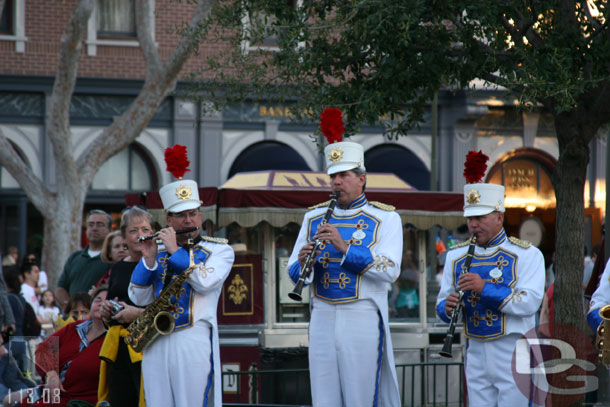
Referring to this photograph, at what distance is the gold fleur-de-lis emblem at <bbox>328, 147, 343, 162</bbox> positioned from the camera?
645 centimetres

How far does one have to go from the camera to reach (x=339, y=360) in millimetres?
6312

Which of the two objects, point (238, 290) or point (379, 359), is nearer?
point (379, 359)

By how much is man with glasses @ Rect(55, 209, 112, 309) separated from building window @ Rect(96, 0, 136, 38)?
45.2 feet

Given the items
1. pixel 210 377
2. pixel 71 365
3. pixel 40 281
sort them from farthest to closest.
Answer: pixel 40 281, pixel 71 365, pixel 210 377

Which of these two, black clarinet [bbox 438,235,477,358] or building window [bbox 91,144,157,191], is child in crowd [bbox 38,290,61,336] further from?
black clarinet [bbox 438,235,477,358]

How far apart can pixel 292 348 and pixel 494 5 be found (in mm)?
4512

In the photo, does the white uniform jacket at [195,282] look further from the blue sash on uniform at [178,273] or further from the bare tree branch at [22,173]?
the bare tree branch at [22,173]

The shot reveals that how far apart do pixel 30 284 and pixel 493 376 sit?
9900 mm

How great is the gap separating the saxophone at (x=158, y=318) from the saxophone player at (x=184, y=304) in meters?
0.03

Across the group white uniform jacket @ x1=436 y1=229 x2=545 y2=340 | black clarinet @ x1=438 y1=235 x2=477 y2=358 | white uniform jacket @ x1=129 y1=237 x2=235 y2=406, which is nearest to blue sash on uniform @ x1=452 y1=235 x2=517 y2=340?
white uniform jacket @ x1=436 y1=229 x2=545 y2=340

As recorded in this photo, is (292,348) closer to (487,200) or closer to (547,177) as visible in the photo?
(487,200)

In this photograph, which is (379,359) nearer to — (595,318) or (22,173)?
(595,318)

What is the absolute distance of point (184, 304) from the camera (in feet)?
21.3

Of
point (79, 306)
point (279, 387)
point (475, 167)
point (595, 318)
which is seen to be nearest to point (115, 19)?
point (279, 387)
